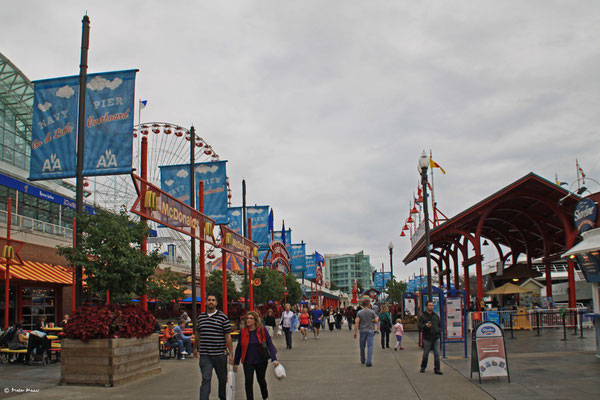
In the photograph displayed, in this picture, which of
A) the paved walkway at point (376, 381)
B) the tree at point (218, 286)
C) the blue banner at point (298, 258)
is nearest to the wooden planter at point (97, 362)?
the paved walkway at point (376, 381)

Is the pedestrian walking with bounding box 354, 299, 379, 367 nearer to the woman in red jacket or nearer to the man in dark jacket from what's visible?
the man in dark jacket

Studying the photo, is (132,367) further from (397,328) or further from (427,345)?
(397,328)

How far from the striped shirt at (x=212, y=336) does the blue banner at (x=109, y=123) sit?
5.17 metres

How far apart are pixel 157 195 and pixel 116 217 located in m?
1.30

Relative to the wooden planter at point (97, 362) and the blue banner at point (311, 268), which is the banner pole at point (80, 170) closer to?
the wooden planter at point (97, 362)

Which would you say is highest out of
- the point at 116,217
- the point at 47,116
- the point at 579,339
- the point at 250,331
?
the point at 47,116

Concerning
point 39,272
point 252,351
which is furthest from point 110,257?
point 39,272

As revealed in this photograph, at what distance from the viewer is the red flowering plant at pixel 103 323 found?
35.8ft

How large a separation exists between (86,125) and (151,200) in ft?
7.50

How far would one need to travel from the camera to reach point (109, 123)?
12.3m

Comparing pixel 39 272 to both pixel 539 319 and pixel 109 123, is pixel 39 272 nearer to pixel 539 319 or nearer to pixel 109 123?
pixel 109 123

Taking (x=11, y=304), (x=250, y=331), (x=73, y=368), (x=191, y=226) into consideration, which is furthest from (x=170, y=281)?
Answer: (x=250, y=331)

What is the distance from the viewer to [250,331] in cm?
827

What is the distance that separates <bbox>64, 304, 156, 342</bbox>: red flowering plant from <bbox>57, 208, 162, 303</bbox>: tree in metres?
0.68
